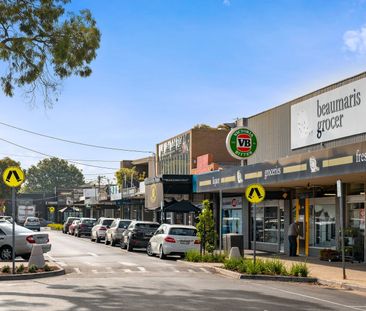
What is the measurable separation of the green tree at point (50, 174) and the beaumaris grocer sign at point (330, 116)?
485ft

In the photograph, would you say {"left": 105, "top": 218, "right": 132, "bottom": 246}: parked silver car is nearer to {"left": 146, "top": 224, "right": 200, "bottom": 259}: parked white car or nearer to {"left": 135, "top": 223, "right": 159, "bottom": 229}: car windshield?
{"left": 135, "top": 223, "right": 159, "bottom": 229}: car windshield

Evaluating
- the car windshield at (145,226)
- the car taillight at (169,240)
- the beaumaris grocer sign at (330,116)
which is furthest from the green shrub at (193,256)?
the car windshield at (145,226)

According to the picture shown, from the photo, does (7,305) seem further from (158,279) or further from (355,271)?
(355,271)

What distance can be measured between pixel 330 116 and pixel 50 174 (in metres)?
154

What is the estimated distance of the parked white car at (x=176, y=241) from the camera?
24.7 metres

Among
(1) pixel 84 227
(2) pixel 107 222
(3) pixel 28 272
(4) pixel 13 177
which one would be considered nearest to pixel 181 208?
(2) pixel 107 222

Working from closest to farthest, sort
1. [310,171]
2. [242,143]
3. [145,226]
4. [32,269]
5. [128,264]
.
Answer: [32,269], [310,171], [128,264], [242,143], [145,226]

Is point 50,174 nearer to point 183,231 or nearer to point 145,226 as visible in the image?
point 145,226

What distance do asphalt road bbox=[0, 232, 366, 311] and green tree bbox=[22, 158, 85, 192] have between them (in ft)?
504

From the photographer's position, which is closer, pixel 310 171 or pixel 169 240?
pixel 310 171

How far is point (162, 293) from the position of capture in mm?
13344

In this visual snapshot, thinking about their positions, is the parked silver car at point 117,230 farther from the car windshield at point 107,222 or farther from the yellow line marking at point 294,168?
the yellow line marking at point 294,168

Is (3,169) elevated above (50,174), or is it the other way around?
(50,174)

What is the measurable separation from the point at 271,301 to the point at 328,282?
4.80 metres
